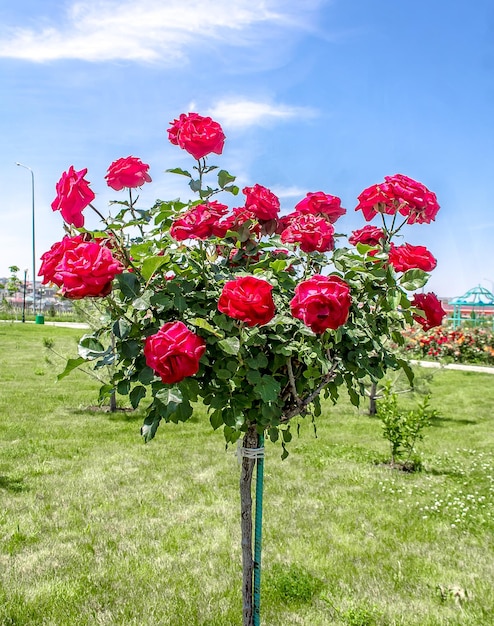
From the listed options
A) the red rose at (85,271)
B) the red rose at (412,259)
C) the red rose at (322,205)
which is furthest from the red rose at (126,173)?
the red rose at (412,259)

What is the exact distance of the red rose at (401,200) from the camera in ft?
6.59

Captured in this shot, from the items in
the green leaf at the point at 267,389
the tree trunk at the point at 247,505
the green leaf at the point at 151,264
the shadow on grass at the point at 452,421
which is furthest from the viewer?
the shadow on grass at the point at 452,421

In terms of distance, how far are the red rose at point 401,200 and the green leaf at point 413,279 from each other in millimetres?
274

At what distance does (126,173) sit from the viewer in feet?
6.82

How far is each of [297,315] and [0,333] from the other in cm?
2455

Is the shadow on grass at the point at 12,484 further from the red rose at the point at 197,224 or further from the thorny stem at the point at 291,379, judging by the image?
the red rose at the point at 197,224

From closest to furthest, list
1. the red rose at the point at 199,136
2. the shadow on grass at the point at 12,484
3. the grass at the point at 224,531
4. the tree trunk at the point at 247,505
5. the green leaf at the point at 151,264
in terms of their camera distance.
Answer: the green leaf at the point at 151,264
the red rose at the point at 199,136
the tree trunk at the point at 247,505
the grass at the point at 224,531
the shadow on grass at the point at 12,484

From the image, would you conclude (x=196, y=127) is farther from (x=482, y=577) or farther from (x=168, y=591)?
(x=482, y=577)

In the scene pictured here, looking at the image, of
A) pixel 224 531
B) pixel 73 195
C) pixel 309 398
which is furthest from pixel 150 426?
pixel 224 531

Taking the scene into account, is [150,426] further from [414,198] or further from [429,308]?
[414,198]

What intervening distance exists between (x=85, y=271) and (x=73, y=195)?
14.0 inches

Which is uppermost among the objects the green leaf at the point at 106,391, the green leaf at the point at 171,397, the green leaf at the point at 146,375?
the green leaf at the point at 146,375

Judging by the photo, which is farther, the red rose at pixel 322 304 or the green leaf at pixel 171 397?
the green leaf at pixel 171 397

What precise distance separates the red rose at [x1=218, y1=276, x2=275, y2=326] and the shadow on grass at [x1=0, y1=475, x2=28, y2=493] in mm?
4345
